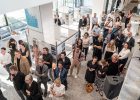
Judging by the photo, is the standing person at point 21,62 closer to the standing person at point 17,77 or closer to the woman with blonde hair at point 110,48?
the standing person at point 17,77

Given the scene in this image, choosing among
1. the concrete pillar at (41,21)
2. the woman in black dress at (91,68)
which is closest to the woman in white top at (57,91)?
the woman in black dress at (91,68)

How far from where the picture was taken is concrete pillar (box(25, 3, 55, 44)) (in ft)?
16.7

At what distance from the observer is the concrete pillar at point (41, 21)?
5102mm

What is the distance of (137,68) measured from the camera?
3.66 m

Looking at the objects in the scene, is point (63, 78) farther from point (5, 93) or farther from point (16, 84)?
point (5, 93)

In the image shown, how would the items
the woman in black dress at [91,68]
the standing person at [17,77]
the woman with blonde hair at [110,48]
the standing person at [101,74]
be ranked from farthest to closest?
the woman with blonde hair at [110,48]
the woman in black dress at [91,68]
the standing person at [101,74]
the standing person at [17,77]

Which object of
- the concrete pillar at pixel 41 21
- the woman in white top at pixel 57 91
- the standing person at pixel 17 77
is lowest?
the woman in white top at pixel 57 91

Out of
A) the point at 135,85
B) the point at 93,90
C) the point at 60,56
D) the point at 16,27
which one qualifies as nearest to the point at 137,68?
the point at 135,85

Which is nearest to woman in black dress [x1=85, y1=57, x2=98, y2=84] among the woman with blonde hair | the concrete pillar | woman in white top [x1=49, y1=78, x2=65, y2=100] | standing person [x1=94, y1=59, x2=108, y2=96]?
standing person [x1=94, y1=59, x2=108, y2=96]

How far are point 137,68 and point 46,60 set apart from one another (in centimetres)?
292

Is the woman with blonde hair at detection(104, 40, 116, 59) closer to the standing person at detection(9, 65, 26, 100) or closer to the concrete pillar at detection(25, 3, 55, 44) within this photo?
the concrete pillar at detection(25, 3, 55, 44)

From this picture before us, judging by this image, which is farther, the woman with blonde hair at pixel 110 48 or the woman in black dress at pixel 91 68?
the woman with blonde hair at pixel 110 48

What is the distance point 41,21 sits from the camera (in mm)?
5188

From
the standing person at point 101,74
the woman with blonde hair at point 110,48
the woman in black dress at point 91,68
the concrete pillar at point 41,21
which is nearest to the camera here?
the standing person at point 101,74
